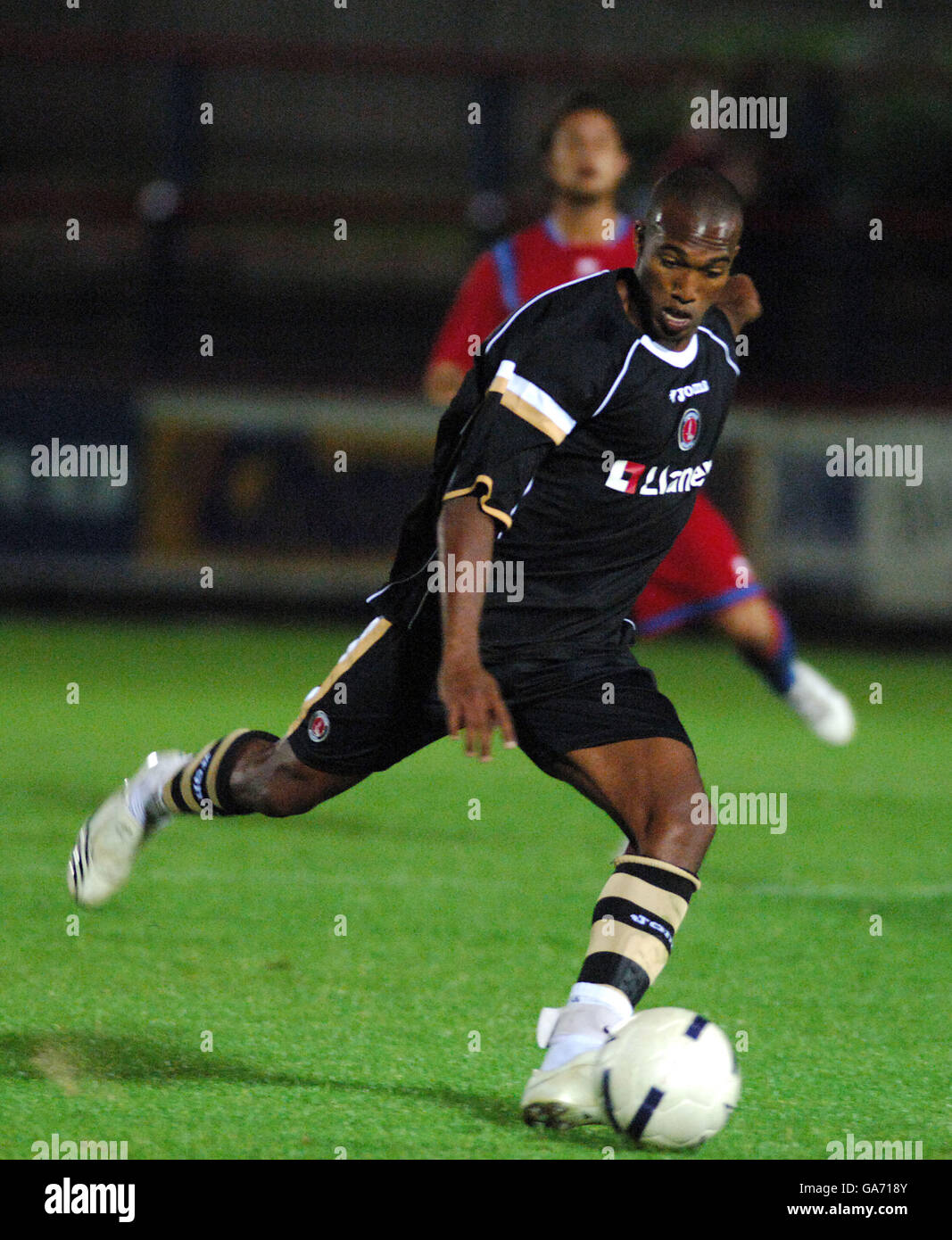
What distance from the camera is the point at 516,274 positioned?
6.92m

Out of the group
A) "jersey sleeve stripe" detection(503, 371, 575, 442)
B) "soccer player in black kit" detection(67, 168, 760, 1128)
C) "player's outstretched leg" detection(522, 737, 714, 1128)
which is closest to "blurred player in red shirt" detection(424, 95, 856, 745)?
"soccer player in black kit" detection(67, 168, 760, 1128)

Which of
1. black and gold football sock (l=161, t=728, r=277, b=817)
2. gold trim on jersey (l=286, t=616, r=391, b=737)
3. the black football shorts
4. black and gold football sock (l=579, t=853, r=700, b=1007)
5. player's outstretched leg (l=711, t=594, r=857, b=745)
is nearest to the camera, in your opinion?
black and gold football sock (l=579, t=853, r=700, b=1007)

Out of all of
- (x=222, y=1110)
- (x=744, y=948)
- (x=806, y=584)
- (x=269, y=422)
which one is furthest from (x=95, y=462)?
(x=222, y=1110)

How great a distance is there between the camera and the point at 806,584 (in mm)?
12969

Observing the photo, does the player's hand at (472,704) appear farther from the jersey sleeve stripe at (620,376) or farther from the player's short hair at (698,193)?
the player's short hair at (698,193)

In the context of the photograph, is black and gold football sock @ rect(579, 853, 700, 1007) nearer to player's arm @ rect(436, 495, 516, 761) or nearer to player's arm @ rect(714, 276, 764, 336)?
player's arm @ rect(436, 495, 516, 761)

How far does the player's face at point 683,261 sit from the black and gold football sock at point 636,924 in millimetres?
1081

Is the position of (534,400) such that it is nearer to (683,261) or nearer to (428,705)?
(683,261)

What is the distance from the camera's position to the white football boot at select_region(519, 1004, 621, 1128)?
3703mm

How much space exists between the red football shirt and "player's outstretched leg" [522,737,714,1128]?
2.99 m

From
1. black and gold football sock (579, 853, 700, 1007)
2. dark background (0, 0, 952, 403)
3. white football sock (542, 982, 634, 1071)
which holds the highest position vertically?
dark background (0, 0, 952, 403)

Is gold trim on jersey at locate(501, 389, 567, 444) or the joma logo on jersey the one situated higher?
gold trim on jersey at locate(501, 389, 567, 444)
